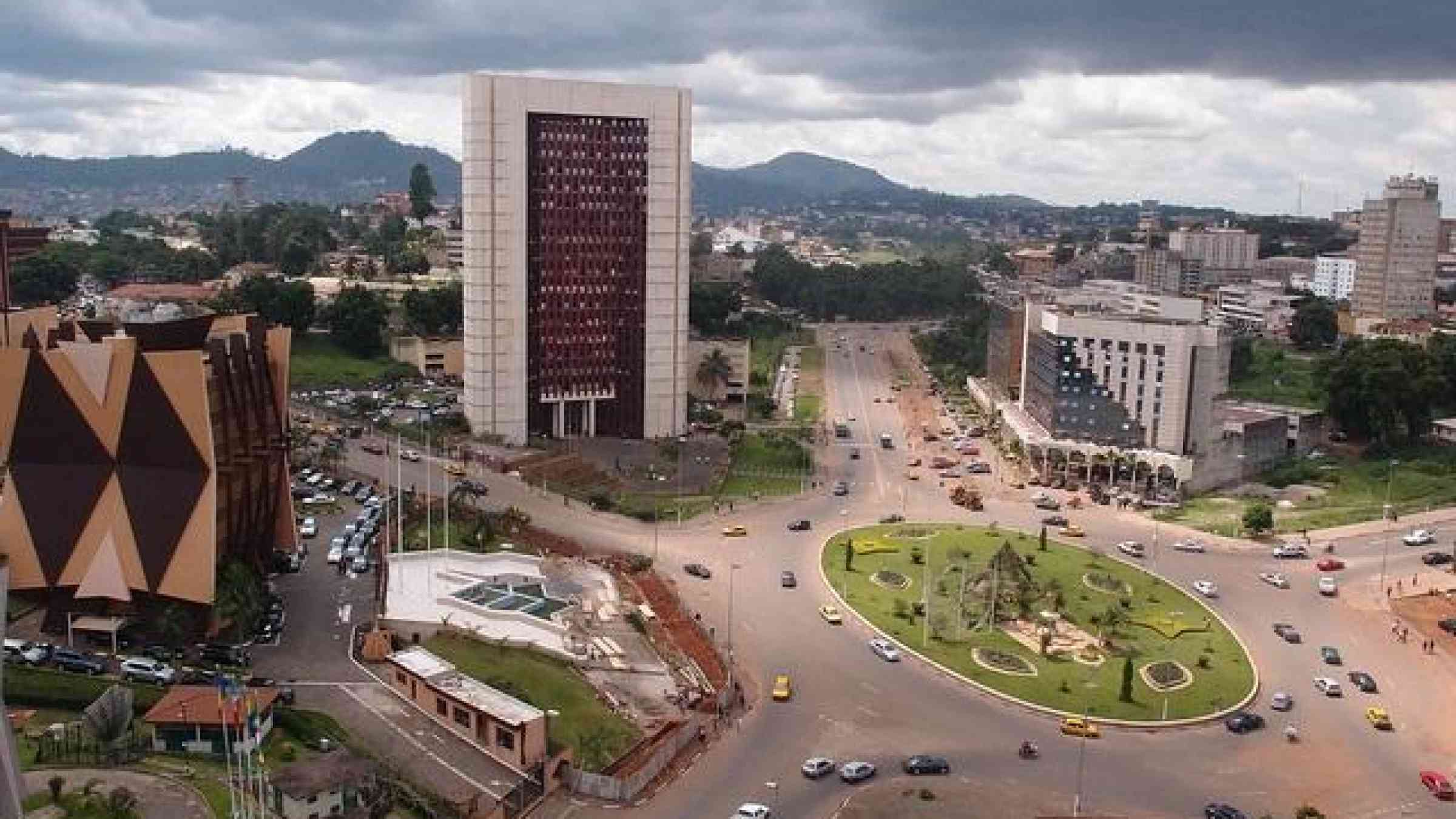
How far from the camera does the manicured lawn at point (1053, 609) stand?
38531 millimetres

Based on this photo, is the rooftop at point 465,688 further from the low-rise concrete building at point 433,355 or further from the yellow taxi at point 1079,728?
the low-rise concrete building at point 433,355

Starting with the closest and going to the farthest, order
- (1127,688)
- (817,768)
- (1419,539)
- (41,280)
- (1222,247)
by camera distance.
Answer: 1. (817,768)
2. (1127,688)
3. (1419,539)
4. (41,280)
5. (1222,247)

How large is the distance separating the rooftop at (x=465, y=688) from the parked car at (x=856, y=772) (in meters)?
7.72

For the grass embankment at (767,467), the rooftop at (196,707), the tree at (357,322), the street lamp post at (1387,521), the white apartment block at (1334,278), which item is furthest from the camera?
the white apartment block at (1334,278)

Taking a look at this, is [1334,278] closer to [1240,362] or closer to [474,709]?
[1240,362]

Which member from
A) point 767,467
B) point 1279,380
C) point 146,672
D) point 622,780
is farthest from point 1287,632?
point 1279,380

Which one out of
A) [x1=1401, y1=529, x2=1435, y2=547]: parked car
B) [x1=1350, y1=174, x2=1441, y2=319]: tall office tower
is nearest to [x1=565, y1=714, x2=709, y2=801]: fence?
[x1=1401, y1=529, x2=1435, y2=547]: parked car

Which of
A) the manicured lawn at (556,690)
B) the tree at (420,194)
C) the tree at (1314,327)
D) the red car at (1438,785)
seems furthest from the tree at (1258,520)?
the tree at (420,194)

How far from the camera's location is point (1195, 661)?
136ft

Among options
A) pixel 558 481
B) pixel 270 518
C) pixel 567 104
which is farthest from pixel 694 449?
pixel 270 518

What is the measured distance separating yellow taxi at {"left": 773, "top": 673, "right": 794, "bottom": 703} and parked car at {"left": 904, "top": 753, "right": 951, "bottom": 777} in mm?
5210

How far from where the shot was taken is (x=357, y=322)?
3381 inches

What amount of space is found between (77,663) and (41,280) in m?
69.3

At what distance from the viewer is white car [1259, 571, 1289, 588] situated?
50250 mm
